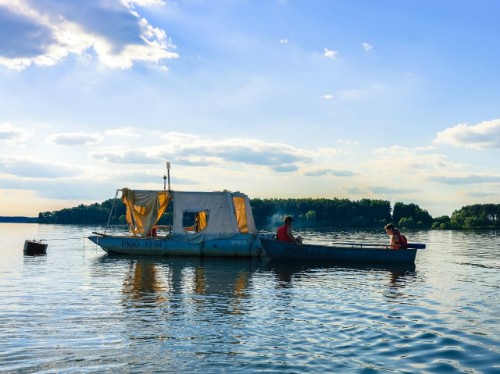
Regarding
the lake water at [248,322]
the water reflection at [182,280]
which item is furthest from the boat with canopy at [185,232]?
the lake water at [248,322]

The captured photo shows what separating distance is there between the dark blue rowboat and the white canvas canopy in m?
4.27

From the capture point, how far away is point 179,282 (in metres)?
26.4

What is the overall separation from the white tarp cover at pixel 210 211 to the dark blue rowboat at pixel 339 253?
3.97m

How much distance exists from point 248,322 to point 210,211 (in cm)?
2330

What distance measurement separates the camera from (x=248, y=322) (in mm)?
16438

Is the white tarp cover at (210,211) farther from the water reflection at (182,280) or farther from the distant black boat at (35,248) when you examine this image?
the distant black boat at (35,248)

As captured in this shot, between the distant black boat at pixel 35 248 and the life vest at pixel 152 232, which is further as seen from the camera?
the distant black boat at pixel 35 248

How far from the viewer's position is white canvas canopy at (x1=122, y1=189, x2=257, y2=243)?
130 ft

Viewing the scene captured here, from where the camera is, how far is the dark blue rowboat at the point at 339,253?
117 ft

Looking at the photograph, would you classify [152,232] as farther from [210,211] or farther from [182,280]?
[182,280]

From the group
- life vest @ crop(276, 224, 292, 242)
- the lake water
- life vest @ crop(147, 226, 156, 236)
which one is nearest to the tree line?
life vest @ crop(147, 226, 156, 236)

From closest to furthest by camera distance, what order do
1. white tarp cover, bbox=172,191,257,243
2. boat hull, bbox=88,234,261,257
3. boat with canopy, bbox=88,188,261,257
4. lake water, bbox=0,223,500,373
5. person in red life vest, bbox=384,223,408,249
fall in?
lake water, bbox=0,223,500,373 < person in red life vest, bbox=384,223,408,249 < boat hull, bbox=88,234,261,257 < boat with canopy, bbox=88,188,261,257 < white tarp cover, bbox=172,191,257,243

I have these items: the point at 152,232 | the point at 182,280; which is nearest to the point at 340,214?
the point at 152,232

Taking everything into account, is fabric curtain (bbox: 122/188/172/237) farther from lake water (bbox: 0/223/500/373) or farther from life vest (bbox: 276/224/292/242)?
lake water (bbox: 0/223/500/373)
